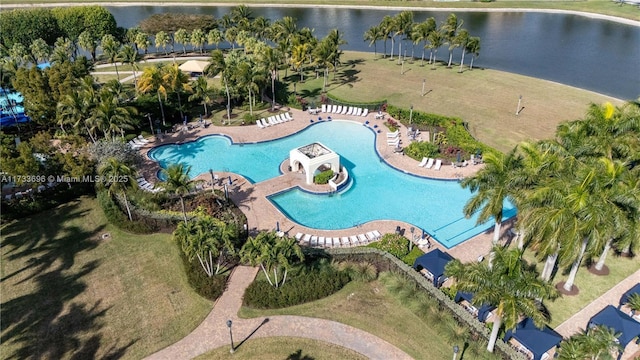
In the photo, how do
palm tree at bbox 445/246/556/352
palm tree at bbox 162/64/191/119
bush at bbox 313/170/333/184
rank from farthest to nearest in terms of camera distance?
palm tree at bbox 162/64/191/119
bush at bbox 313/170/333/184
palm tree at bbox 445/246/556/352

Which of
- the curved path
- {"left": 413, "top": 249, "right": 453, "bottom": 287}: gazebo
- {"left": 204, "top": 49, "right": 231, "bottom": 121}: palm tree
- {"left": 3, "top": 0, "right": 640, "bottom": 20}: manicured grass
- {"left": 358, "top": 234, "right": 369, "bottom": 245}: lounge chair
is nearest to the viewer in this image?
the curved path

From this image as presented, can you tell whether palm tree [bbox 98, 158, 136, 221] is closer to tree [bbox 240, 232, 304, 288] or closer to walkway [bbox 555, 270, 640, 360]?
tree [bbox 240, 232, 304, 288]

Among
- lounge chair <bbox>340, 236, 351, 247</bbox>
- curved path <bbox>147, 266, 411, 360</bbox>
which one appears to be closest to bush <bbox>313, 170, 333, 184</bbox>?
lounge chair <bbox>340, 236, 351, 247</bbox>

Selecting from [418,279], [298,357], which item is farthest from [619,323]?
[298,357]

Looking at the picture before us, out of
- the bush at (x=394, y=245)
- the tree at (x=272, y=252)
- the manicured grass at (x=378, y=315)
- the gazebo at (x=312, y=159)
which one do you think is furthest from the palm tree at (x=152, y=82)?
the bush at (x=394, y=245)

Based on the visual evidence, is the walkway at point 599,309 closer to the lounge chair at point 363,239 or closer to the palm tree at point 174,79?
the lounge chair at point 363,239

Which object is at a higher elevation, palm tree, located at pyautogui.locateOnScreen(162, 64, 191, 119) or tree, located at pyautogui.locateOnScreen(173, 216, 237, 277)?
palm tree, located at pyautogui.locateOnScreen(162, 64, 191, 119)

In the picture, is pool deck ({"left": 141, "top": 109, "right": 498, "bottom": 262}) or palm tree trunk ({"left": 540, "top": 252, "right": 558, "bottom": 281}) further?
pool deck ({"left": 141, "top": 109, "right": 498, "bottom": 262})
